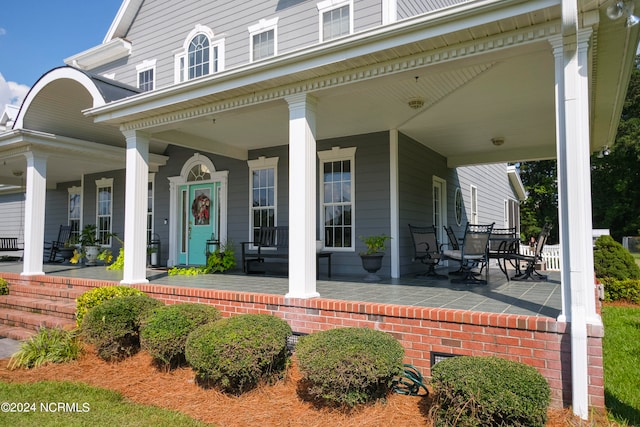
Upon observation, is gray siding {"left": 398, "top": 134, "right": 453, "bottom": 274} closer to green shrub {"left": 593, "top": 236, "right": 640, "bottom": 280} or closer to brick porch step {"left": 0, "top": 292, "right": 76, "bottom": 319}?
green shrub {"left": 593, "top": 236, "right": 640, "bottom": 280}

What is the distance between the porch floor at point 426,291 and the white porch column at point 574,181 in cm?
37

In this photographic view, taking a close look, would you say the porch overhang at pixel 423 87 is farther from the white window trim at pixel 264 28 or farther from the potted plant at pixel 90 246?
the potted plant at pixel 90 246

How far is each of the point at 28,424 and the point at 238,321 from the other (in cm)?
167

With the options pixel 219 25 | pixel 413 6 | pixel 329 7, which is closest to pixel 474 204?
pixel 413 6

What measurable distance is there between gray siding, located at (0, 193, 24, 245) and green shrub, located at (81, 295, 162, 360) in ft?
41.2

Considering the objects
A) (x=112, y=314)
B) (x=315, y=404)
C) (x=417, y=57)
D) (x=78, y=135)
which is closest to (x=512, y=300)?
(x=315, y=404)

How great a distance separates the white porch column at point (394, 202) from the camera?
725 centimetres

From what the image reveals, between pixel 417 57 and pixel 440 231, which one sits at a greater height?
pixel 417 57

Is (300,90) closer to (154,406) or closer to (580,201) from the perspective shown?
(580,201)

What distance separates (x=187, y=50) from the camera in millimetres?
9648

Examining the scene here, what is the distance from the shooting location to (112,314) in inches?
181

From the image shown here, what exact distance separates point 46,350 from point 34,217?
407 cm

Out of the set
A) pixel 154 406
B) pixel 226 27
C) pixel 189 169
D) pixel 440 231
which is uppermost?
pixel 226 27

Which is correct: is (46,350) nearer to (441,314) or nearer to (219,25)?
(441,314)
